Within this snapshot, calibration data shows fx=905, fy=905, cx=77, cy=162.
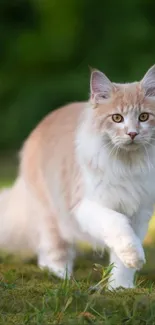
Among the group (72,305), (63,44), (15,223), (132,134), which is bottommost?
(72,305)

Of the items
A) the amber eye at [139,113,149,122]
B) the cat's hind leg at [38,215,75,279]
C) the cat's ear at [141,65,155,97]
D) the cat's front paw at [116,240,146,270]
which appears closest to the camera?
the cat's front paw at [116,240,146,270]

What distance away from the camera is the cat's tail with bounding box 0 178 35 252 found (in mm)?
6082

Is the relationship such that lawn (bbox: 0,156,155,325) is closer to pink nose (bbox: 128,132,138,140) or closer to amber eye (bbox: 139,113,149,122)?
pink nose (bbox: 128,132,138,140)

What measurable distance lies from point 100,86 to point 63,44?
34.0ft

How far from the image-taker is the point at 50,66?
1520cm

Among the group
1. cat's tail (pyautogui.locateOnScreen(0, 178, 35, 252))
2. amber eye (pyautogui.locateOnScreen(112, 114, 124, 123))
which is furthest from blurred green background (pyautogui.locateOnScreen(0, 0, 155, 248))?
amber eye (pyautogui.locateOnScreen(112, 114, 124, 123))

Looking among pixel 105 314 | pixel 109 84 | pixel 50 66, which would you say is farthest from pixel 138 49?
pixel 105 314

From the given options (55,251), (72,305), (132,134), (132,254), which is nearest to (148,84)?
(132,134)

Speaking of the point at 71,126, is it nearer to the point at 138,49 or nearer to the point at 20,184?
the point at 20,184

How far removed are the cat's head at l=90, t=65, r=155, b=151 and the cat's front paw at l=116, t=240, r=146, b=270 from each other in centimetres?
54

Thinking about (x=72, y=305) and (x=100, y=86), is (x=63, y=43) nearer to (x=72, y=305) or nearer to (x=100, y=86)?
(x=100, y=86)

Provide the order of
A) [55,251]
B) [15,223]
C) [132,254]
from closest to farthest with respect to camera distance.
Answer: [132,254]
[55,251]
[15,223]

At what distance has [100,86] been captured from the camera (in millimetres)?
4812

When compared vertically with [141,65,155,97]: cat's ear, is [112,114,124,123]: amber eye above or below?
below
